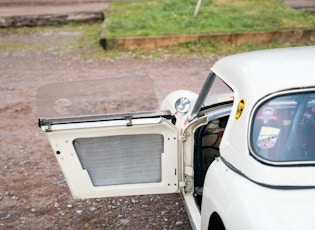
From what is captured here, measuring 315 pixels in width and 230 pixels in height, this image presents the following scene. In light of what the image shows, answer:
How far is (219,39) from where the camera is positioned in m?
10.4

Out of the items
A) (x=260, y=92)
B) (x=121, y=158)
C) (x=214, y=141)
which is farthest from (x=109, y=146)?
(x=260, y=92)

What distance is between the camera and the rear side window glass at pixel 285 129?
109 inches

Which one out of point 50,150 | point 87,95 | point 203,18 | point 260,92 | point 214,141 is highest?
point 260,92

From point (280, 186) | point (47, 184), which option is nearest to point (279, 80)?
point (280, 186)

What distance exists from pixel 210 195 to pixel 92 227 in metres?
1.66

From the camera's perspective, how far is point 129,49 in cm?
1037

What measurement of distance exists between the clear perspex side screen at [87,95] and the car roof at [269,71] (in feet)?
2.89

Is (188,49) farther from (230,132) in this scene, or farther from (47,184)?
(230,132)

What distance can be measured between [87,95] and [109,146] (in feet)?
2.01

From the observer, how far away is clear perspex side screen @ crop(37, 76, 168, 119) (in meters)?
3.84

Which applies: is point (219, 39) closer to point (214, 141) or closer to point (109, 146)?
point (214, 141)

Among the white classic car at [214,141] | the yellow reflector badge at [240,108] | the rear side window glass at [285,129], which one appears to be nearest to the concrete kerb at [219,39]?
the white classic car at [214,141]

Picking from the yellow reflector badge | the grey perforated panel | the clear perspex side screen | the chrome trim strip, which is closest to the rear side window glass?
the yellow reflector badge

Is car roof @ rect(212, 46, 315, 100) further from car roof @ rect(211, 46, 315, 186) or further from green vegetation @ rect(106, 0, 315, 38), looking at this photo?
green vegetation @ rect(106, 0, 315, 38)
